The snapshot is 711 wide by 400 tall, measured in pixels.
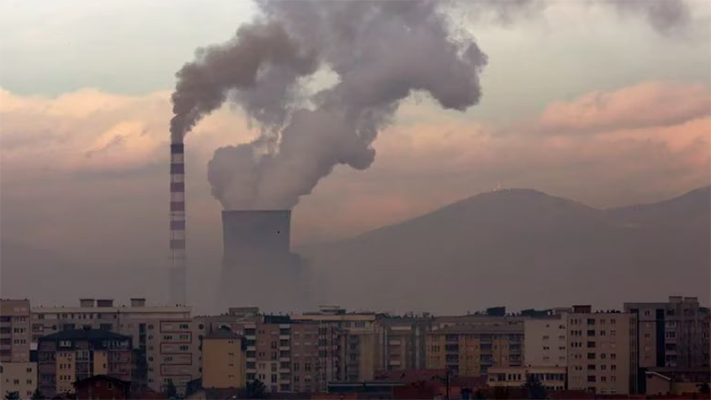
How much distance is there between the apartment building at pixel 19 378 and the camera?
284 ft

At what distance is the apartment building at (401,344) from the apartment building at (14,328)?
19.2 meters

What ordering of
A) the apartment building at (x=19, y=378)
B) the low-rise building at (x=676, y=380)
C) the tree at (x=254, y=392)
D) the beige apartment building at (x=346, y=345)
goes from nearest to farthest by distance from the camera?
the low-rise building at (x=676, y=380) < the tree at (x=254, y=392) < the apartment building at (x=19, y=378) < the beige apartment building at (x=346, y=345)

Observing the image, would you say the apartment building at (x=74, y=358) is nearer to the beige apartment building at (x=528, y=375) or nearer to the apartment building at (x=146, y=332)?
the apartment building at (x=146, y=332)

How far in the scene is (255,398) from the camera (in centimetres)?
8231

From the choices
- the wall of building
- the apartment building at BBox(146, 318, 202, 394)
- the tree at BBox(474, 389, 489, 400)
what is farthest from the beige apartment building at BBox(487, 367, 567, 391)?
the apartment building at BBox(146, 318, 202, 394)

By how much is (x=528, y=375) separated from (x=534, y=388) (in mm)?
6381

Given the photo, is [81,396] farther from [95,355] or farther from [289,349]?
[289,349]

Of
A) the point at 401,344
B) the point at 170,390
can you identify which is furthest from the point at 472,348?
the point at 170,390

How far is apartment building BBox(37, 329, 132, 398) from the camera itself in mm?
91312

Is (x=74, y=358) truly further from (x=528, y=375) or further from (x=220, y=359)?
(x=528, y=375)

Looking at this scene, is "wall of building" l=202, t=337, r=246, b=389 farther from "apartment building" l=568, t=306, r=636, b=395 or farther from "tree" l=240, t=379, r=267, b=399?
"apartment building" l=568, t=306, r=636, b=395

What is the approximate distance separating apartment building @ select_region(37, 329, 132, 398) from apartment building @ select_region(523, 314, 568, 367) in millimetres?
16580

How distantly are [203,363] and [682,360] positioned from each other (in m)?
19.8

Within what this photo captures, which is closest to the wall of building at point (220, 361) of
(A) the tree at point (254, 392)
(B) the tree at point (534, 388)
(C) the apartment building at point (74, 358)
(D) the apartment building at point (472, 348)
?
(C) the apartment building at point (74, 358)
